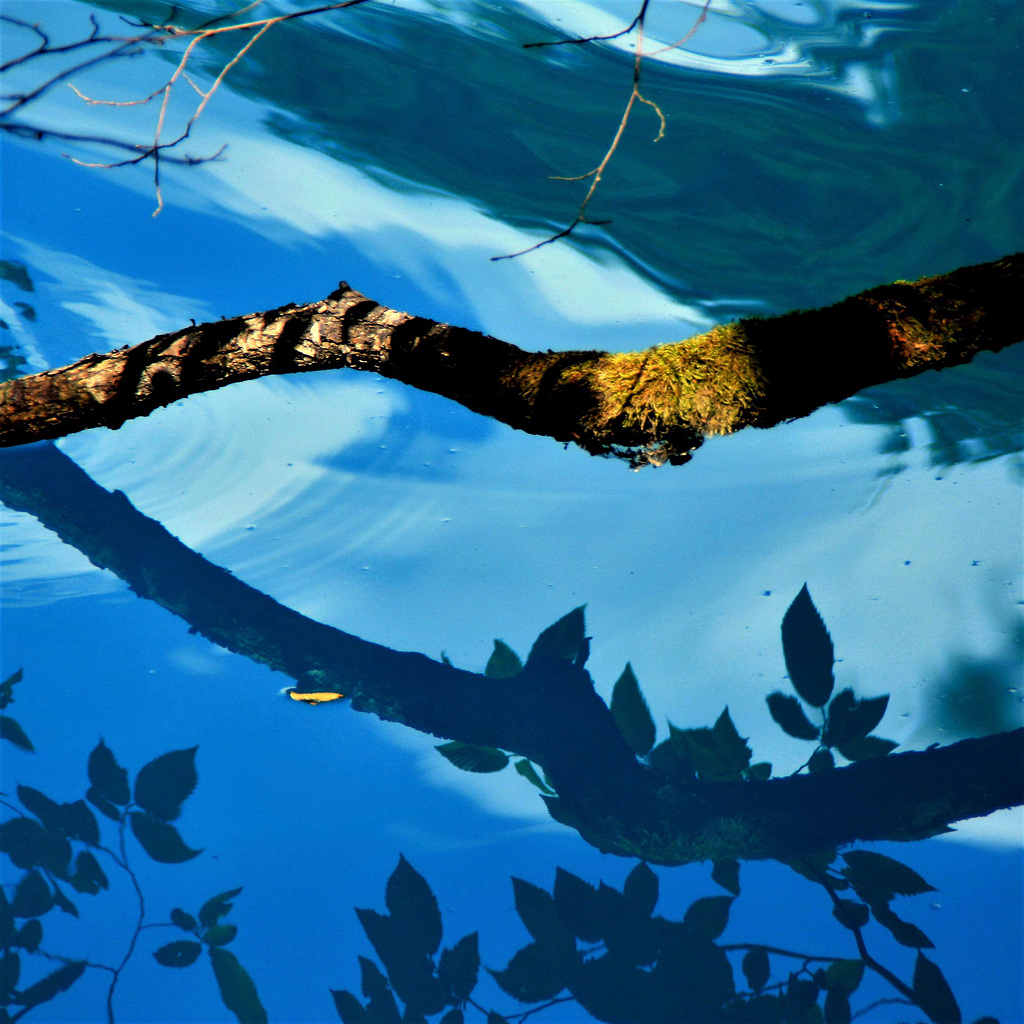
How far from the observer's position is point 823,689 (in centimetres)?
127

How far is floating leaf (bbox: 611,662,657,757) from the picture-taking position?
131 cm

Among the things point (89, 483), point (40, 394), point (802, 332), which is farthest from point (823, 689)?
point (89, 483)

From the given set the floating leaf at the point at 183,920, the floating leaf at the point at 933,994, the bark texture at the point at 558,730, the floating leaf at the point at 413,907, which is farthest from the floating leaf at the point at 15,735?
the floating leaf at the point at 933,994

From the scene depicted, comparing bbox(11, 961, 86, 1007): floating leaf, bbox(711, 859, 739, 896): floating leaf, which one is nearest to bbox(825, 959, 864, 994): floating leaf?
bbox(711, 859, 739, 896): floating leaf

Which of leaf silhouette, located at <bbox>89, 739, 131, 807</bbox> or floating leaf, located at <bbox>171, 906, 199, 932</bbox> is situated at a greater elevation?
leaf silhouette, located at <bbox>89, 739, 131, 807</bbox>

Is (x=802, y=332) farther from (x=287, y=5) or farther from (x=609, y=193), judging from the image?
(x=287, y=5)

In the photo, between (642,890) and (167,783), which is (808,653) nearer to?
(642,890)

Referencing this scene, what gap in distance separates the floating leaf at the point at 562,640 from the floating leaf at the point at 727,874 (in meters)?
0.48

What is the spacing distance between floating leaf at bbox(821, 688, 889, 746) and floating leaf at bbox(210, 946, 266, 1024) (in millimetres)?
1195

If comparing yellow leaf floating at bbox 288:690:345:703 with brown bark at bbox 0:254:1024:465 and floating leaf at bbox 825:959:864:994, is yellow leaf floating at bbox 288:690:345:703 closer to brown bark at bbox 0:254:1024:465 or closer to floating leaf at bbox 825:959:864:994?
brown bark at bbox 0:254:1024:465

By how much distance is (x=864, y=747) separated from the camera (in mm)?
1237

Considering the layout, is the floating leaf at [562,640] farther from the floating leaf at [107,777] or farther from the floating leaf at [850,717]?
the floating leaf at [107,777]

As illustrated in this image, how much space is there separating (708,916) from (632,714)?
15.0 inches

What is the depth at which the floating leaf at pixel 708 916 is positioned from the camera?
46.3 inches
